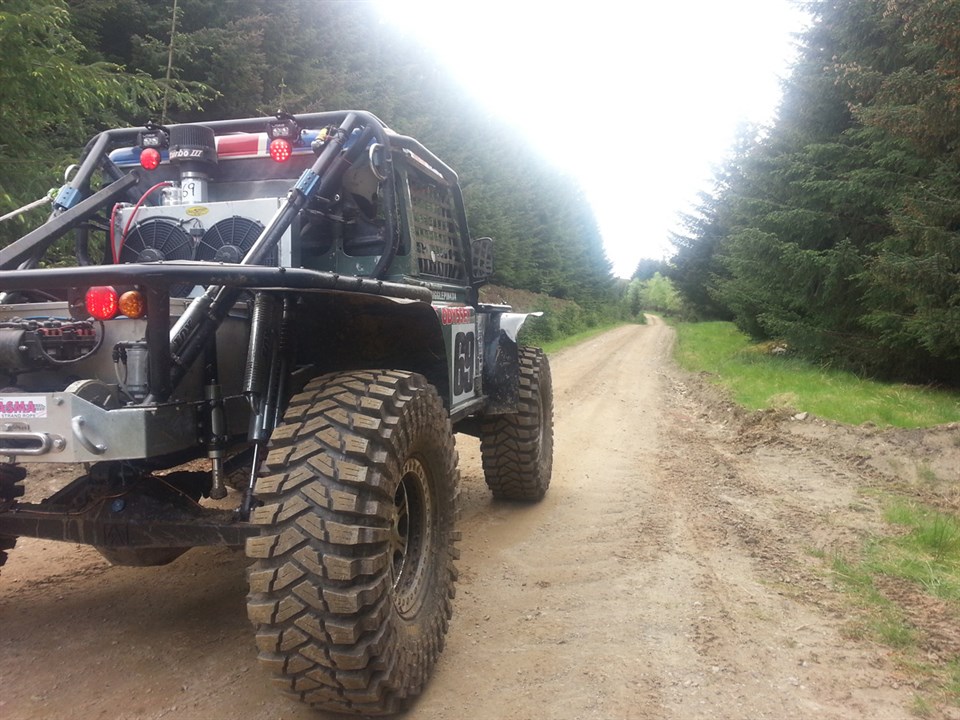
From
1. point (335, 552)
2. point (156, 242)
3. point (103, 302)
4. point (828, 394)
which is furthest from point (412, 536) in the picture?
point (828, 394)

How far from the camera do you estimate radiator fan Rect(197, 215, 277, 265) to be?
12.1 feet

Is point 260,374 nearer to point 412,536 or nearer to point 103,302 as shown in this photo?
point 103,302

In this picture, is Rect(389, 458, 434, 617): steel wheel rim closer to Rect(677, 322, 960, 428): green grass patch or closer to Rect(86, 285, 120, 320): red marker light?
Rect(86, 285, 120, 320): red marker light

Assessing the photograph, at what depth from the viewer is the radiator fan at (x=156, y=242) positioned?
3789 mm

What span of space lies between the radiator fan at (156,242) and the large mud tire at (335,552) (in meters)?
1.45

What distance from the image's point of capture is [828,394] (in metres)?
10.0

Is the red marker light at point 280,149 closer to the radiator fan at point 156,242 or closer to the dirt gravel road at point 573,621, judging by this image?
the radiator fan at point 156,242

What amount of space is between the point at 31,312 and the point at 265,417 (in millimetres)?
1205

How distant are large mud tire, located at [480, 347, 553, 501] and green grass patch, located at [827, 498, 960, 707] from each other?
7.29ft

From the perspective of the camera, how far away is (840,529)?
5289 mm

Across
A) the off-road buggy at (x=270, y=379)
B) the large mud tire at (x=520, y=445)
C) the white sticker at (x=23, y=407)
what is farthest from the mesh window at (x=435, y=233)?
the white sticker at (x=23, y=407)

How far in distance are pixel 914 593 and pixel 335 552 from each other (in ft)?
A: 11.1

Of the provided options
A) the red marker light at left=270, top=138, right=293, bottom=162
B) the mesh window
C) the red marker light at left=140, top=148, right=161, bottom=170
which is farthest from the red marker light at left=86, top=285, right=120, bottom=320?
the mesh window

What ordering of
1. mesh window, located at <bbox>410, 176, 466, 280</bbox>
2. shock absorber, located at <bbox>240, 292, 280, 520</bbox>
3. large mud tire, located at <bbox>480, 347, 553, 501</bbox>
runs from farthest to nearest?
large mud tire, located at <bbox>480, 347, 553, 501</bbox>
mesh window, located at <bbox>410, 176, 466, 280</bbox>
shock absorber, located at <bbox>240, 292, 280, 520</bbox>
